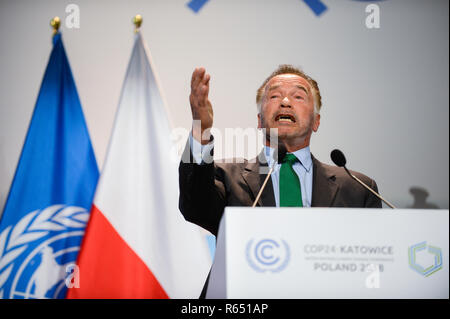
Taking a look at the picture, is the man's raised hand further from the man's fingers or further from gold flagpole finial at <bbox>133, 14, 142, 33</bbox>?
gold flagpole finial at <bbox>133, 14, 142, 33</bbox>

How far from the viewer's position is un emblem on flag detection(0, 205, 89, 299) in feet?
9.14

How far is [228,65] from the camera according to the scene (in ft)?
10.8

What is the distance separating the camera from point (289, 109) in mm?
2828

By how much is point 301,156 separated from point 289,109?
0.27m

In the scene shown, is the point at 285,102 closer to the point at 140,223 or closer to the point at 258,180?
the point at 258,180

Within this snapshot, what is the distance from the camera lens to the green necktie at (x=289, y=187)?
254cm

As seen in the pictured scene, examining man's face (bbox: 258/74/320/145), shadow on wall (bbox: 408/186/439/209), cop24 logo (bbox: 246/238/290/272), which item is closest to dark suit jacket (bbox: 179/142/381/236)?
man's face (bbox: 258/74/320/145)

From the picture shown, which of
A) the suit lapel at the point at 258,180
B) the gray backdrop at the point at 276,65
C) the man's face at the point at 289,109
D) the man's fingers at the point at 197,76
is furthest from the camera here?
the gray backdrop at the point at 276,65

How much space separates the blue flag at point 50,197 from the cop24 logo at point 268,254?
1.47 metres

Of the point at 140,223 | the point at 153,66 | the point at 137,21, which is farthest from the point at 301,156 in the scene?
the point at 137,21

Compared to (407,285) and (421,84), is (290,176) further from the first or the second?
A: (421,84)

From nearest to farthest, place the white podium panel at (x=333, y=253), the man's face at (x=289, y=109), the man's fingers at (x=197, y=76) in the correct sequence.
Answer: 1. the white podium panel at (x=333, y=253)
2. the man's fingers at (x=197, y=76)
3. the man's face at (x=289, y=109)

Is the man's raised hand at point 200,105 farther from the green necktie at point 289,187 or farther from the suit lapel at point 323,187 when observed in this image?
the suit lapel at point 323,187

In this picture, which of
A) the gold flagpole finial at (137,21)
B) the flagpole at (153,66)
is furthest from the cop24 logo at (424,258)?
the gold flagpole finial at (137,21)
